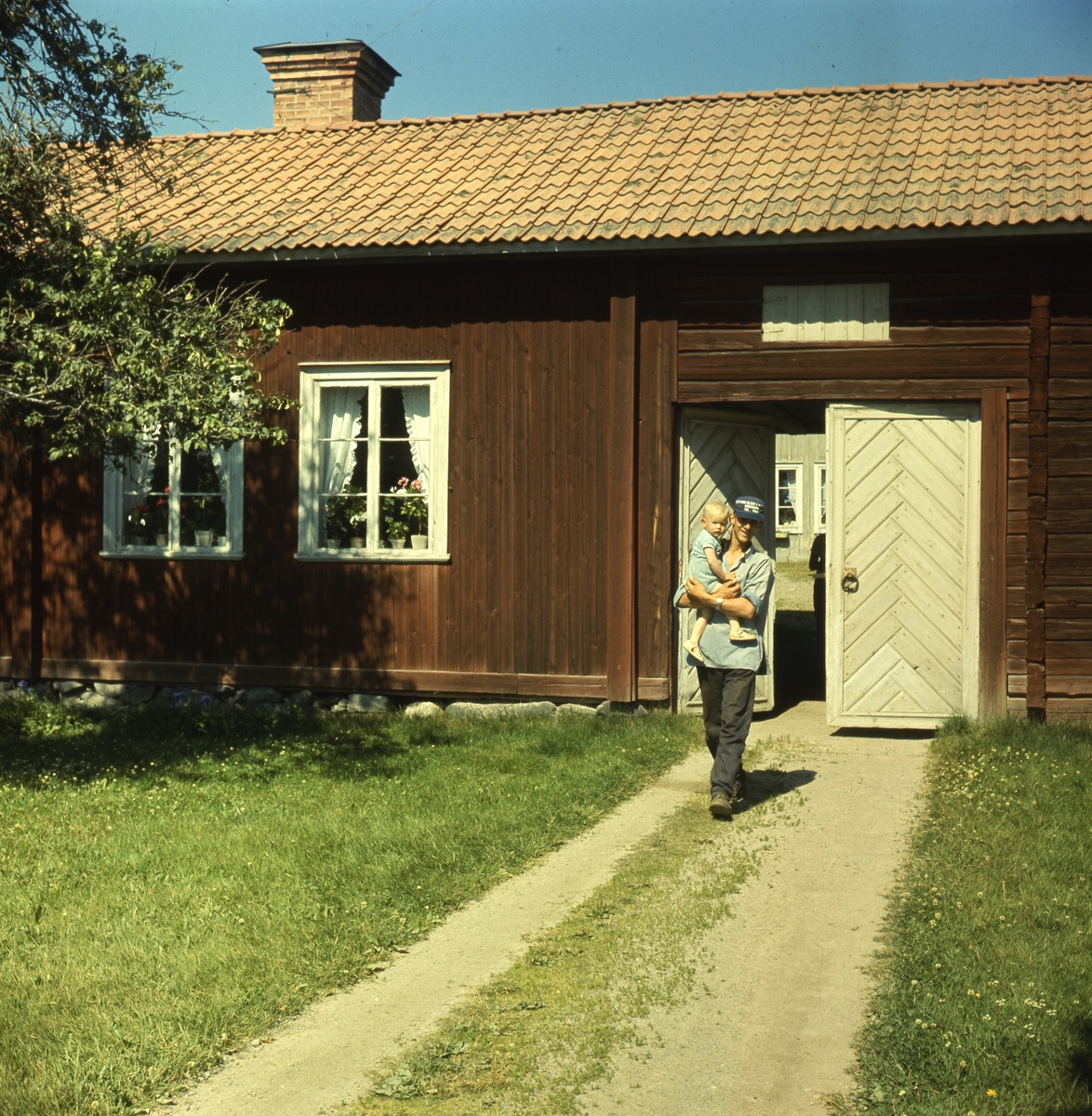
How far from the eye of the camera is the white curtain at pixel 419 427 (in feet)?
38.6

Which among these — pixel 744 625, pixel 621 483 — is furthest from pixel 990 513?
pixel 744 625

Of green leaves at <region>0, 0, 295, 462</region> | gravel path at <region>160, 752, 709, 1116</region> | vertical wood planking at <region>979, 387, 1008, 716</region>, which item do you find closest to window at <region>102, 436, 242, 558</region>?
green leaves at <region>0, 0, 295, 462</region>

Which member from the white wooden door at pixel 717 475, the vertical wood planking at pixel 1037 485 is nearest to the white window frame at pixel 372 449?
the white wooden door at pixel 717 475

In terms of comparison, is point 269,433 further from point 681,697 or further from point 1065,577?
point 1065,577

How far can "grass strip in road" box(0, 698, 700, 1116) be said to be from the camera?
4.68 meters

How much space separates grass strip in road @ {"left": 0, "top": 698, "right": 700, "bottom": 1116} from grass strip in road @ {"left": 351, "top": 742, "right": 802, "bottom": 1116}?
64 cm

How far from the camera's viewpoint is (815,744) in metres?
10.4

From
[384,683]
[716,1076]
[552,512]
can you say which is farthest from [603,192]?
[716,1076]

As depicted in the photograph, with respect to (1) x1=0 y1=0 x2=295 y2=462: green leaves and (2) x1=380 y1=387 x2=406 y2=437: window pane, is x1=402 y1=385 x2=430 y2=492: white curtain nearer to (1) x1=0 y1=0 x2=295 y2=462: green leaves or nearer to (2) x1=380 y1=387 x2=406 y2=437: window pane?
(2) x1=380 y1=387 x2=406 y2=437: window pane

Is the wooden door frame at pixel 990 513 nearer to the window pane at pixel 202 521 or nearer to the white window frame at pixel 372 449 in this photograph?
the white window frame at pixel 372 449

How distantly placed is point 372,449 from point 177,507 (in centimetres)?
197

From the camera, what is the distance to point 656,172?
1204 cm

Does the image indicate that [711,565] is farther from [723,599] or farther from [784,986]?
[784,986]

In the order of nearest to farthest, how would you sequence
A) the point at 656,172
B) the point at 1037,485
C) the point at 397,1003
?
the point at 397,1003 → the point at 1037,485 → the point at 656,172
